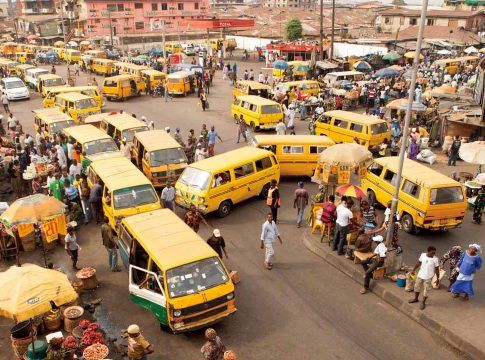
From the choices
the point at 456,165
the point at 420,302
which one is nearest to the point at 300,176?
the point at 456,165

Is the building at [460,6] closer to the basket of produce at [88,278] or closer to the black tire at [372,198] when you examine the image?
the black tire at [372,198]

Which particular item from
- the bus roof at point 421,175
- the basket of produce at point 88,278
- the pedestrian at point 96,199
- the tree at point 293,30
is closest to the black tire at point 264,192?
the bus roof at point 421,175

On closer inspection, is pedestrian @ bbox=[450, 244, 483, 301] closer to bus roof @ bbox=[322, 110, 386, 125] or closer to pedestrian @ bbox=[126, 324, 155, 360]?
pedestrian @ bbox=[126, 324, 155, 360]

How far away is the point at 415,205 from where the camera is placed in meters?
13.8

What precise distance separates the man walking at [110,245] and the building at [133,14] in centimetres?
6974

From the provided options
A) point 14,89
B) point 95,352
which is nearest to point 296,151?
point 95,352

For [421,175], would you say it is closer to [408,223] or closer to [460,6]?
[408,223]

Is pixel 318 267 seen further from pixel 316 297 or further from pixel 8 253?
pixel 8 253

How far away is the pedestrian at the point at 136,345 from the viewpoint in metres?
8.10

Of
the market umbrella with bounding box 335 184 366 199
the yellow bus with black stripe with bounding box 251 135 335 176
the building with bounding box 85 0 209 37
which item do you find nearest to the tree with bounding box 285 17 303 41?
the building with bounding box 85 0 209 37

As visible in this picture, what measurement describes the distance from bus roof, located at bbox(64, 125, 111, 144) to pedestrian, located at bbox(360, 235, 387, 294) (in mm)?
12481

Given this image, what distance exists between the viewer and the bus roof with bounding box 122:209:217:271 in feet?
31.4

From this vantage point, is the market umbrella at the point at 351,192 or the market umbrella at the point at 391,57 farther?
Answer: the market umbrella at the point at 391,57

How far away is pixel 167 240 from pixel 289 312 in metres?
3.37
